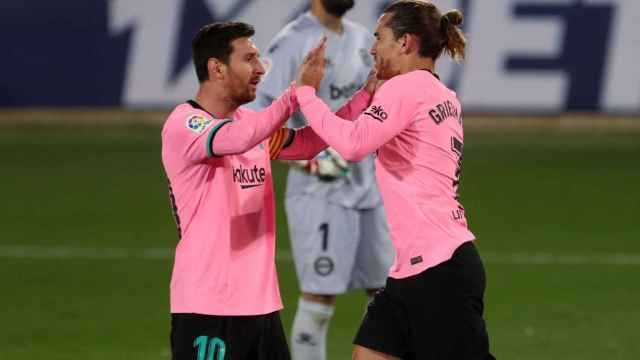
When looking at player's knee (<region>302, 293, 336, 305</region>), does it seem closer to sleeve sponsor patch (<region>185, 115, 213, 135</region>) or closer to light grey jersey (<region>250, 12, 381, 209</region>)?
light grey jersey (<region>250, 12, 381, 209</region>)

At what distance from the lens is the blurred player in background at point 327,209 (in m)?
6.98

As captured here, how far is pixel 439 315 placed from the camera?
200 inches

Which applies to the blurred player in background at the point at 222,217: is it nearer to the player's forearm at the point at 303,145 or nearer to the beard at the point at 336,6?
the player's forearm at the point at 303,145

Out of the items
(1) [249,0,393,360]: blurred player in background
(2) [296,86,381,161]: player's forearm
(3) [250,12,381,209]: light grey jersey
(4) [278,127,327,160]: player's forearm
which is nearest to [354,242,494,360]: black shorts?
(2) [296,86,381,161]: player's forearm

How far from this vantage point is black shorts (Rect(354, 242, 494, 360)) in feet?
16.7

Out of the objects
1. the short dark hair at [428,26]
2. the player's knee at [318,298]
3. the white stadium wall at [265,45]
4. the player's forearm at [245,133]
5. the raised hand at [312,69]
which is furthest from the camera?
the white stadium wall at [265,45]

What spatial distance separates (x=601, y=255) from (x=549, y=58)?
24.2 ft

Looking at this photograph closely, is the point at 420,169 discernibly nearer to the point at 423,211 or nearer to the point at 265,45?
the point at 423,211

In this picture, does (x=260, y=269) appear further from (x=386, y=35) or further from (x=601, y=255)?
(x=601, y=255)

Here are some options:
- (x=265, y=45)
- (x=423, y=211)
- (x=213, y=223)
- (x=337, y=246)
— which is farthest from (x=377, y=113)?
(x=265, y=45)


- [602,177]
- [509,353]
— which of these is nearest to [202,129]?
[509,353]

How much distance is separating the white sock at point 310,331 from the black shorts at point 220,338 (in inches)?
77.4

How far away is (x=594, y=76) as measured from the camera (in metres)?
17.5

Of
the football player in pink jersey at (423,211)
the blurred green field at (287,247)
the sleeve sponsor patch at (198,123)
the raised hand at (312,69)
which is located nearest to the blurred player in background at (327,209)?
the blurred green field at (287,247)
